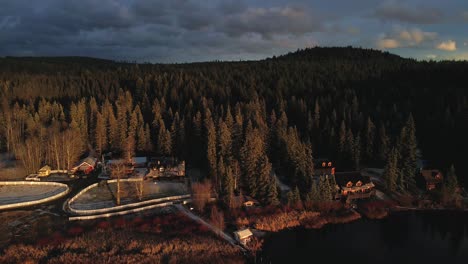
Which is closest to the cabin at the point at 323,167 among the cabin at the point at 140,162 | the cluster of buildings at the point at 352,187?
the cluster of buildings at the point at 352,187

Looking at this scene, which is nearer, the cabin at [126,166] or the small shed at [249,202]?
the small shed at [249,202]

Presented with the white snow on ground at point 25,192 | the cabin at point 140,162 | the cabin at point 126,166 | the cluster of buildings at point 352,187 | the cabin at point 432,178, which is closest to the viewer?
the white snow on ground at point 25,192

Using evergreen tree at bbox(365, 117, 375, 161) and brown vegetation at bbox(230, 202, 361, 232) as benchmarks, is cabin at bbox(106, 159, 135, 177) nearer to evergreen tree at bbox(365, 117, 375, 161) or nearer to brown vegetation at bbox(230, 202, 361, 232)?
brown vegetation at bbox(230, 202, 361, 232)

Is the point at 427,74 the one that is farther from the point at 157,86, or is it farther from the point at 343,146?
the point at 157,86

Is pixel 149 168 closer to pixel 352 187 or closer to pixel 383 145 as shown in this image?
pixel 352 187

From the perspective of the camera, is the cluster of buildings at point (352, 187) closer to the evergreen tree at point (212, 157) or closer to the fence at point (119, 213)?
the evergreen tree at point (212, 157)

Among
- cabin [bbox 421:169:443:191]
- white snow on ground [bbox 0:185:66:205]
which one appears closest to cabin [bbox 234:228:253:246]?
white snow on ground [bbox 0:185:66:205]

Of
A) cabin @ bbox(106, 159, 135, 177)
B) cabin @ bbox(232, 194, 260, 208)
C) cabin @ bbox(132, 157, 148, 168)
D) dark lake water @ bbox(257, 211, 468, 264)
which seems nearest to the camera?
dark lake water @ bbox(257, 211, 468, 264)

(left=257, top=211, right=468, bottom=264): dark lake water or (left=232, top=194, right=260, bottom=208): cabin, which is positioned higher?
(left=232, top=194, right=260, bottom=208): cabin
